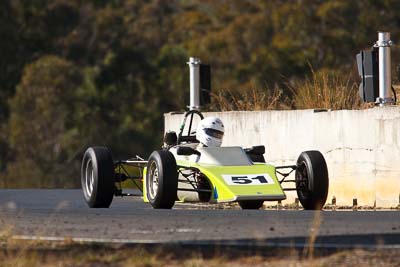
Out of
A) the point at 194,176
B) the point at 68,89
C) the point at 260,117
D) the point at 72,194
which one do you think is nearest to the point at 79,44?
the point at 68,89

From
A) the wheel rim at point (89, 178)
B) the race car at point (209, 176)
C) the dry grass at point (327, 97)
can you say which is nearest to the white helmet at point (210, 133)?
the race car at point (209, 176)

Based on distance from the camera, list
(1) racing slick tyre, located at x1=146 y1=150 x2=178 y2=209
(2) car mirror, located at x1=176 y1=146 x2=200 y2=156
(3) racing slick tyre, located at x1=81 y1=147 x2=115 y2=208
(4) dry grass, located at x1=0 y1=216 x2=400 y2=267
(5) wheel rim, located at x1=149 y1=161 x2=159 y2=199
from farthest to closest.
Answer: (3) racing slick tyre, located at x1=81 y1=147 x2=115 y2=208 → (2) car mirror, located at x1=176 y1=146 x2=200 y2=156 → (5) wheel rim, located at x1=149 y1=161 x2=159 y2=199 → (1) racing slick tyre, located at x1=146 y1=150 x2=178 y2=209 → (4) dry grass, located at x1=0 y1=216 x2=400 y2=267

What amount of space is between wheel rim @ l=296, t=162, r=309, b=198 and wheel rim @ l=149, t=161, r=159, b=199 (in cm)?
187

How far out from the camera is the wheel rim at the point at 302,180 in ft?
61.6

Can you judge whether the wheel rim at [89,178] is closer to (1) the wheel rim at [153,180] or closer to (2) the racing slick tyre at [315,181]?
(1) the wheel rim at [153,180]

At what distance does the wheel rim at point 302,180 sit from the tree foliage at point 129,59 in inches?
1357

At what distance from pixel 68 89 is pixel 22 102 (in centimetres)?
206

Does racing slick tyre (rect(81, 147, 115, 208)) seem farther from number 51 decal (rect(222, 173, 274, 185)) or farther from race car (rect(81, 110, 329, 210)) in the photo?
number 51 decal (rect(222, 173, 274, 185))

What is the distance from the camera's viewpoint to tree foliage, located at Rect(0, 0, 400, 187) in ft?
187

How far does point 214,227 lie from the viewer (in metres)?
14.0

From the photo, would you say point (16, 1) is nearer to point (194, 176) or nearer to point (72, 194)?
point (72, 194)

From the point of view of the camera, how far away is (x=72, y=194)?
27422 millimetres

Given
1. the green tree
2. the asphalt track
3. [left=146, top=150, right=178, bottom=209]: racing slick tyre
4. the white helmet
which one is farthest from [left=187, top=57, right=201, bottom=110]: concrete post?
the green tree

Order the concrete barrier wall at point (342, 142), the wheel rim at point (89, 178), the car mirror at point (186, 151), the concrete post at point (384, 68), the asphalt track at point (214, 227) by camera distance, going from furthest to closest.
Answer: the concrete post at point (384, 68)
the wheel rim at point (89, 178)
the concrete barrier wall at point (342, 142)
the car mirror at point (186, 151)
the asphalt track at point (214, 227)
